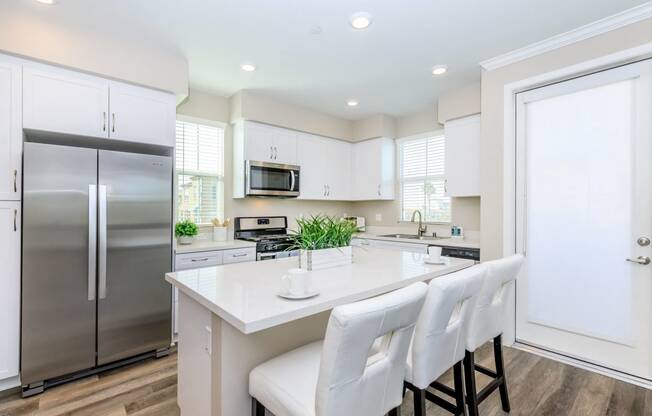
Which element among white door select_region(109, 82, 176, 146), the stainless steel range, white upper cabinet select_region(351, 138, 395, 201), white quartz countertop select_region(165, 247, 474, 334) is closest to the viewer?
white quartz countertop select_region(165, 247, 474, 334)

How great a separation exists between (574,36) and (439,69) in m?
1.06

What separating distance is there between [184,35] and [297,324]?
95.0 inches

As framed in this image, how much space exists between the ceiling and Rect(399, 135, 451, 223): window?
1.11m

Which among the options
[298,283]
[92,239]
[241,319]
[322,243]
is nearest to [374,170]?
[322,243]

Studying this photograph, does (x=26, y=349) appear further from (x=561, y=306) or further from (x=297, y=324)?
(x=561, y=306)

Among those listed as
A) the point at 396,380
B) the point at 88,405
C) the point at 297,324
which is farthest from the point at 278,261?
the point at 88,405

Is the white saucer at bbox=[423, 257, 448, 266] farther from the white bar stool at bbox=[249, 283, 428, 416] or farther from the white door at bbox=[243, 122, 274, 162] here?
the white door at bbox=[243, 122, 274, 162]

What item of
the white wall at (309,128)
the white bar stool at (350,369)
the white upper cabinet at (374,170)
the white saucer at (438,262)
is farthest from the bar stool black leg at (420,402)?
the white upper cabinet at (374,170)

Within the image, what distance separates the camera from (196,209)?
3.80m

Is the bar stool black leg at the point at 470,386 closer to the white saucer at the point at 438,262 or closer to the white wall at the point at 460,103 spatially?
the white saucer at the point at 438,262

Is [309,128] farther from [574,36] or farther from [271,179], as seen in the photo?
[574,36]

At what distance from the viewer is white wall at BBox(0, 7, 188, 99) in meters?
2.25

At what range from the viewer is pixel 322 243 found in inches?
79.4

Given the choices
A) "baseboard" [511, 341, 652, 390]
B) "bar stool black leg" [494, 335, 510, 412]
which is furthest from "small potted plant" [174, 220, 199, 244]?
"baseboard" [511, 341, 652, 390]
